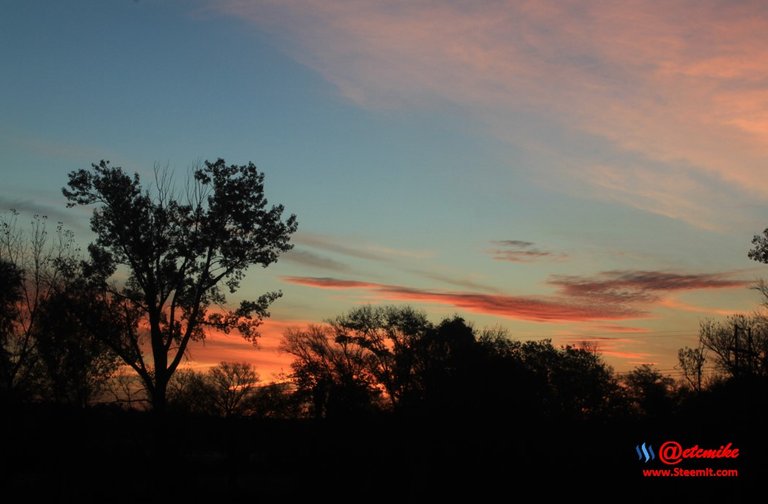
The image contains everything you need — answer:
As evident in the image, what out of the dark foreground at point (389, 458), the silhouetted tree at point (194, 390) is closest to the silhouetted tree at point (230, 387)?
the silhouetted tree at point (194, 390)

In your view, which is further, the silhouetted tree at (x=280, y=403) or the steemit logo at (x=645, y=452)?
the silhouetted tree at (x=280, y=403)

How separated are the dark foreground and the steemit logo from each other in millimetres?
198

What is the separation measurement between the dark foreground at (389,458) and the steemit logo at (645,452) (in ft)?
0.65

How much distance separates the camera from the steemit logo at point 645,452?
1025 inches

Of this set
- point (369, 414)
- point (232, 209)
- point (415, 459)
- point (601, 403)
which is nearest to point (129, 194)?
point (232, 209)

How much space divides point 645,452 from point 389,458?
10154 millimetres

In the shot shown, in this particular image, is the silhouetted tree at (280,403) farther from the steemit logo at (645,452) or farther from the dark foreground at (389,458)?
the steemit logo at (645,452)

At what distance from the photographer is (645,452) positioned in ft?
86.0

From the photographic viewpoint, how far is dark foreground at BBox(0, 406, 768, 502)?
80.2 ft

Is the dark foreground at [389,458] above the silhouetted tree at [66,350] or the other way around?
the other way around

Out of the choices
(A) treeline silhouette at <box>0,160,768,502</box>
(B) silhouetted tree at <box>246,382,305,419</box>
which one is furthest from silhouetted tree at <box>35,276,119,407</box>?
(B) silhouetted tree at <box>246,382,305,419</box>

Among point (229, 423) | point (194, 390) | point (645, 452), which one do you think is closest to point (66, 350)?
point (229, 423)

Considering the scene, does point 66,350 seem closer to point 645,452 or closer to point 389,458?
point 389,458

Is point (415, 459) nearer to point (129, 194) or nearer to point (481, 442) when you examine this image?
point (481, 442)
